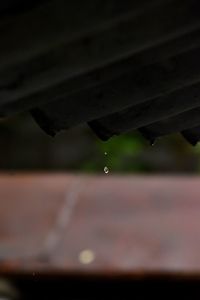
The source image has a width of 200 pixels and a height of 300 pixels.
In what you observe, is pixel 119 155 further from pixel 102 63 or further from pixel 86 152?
pixel 102 63

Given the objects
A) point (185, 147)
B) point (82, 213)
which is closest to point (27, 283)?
point (82, 213)

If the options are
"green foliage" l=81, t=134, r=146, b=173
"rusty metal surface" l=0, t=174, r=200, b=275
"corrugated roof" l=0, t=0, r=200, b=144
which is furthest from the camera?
"green foliage" l=81, t=134, r=146, b=173

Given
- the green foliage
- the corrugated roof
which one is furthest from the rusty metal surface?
the corrugated roof

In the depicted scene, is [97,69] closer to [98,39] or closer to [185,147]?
[98,39]

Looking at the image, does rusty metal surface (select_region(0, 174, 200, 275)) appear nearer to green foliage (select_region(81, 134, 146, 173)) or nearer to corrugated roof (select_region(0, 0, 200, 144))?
green foliage (select_region(81, 134, 146, 173))

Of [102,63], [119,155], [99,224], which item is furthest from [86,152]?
[102,63]
